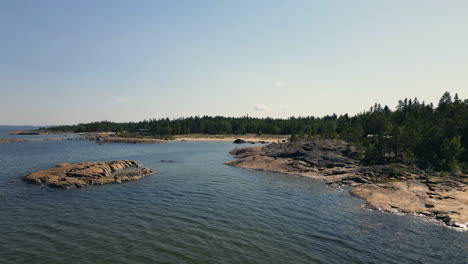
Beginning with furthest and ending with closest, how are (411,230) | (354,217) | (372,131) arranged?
(372,131)
(354,217)
(411,230)

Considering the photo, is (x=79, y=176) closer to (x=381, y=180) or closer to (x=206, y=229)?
(x=206, y=229)

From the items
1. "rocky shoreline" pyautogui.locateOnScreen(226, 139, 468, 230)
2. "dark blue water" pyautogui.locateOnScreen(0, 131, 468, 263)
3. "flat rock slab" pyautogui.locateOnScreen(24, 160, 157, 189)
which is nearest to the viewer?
"dark blue water" pyautogui.locateOnScreen(0, 131, 468, 263)

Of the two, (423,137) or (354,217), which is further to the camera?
(423,137)

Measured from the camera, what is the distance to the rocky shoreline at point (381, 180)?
34906 mm

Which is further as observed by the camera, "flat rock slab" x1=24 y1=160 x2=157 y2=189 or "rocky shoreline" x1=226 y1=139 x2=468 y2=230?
"flat rock slab" x1=24 y1=160 x2=157 y2=189

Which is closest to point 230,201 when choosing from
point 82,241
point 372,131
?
point 82,241

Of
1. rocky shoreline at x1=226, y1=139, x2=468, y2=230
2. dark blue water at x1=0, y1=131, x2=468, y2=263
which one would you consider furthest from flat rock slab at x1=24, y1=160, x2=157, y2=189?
rocky shoreline at x1=226, y1=139, x2=468, y2=230

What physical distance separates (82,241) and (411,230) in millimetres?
35790

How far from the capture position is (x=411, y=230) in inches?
1090

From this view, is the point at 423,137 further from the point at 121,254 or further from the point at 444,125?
the point at 121,254

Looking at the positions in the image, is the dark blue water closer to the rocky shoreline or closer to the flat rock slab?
the flat rock slab

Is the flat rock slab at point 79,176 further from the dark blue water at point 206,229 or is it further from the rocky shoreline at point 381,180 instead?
the rocky shoreline at point 381,180

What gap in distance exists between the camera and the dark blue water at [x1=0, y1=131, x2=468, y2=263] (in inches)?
837

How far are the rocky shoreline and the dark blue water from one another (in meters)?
4.48
